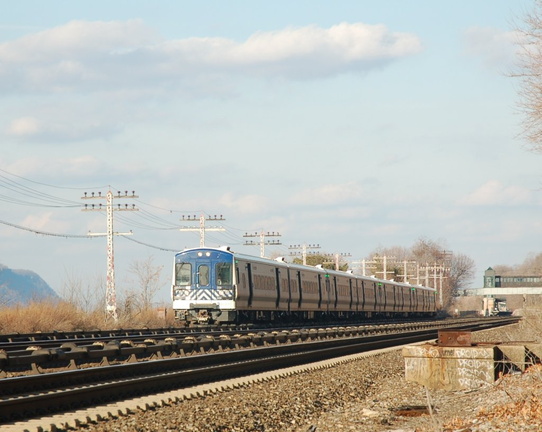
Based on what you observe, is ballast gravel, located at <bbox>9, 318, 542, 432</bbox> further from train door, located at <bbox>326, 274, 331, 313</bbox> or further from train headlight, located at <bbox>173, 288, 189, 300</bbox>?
train door, located at <bbox>326, 274, 331, 313</bbox>

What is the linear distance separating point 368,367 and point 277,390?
5886 millimetres

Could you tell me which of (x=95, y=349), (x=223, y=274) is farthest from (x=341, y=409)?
(x=223, y=274)

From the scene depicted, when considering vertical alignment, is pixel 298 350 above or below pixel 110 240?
below

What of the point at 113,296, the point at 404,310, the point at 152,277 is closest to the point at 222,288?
the point at 113,296

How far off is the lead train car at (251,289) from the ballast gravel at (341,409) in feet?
63.0

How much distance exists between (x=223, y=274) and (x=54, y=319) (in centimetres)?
677

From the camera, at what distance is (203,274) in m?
36.5

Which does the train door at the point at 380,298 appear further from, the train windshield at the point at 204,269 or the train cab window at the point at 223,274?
the train cab window at the point at 223,274

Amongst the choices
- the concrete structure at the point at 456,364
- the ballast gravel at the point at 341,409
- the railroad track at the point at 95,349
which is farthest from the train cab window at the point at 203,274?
the concrete structure at the point at 456,364

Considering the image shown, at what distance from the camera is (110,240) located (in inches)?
1992

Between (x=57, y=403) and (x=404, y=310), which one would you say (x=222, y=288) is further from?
(x=404, y=310)

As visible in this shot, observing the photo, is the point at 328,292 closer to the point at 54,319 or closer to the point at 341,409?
the point at 54,319

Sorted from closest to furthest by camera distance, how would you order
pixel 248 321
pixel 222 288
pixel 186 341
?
pixel 186 341
pixel 222 288
pixel 248 321

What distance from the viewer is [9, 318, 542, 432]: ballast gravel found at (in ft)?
33.1
